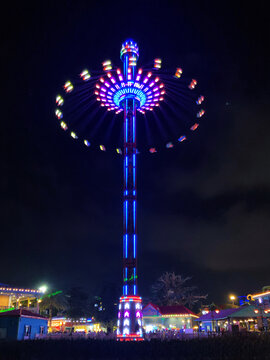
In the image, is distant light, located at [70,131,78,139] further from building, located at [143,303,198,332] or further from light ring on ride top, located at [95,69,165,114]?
building, located at [143,303,198,332]

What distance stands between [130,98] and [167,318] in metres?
36.7

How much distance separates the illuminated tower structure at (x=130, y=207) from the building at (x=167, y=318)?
23225 mm

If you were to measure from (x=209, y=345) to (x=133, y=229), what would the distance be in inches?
845

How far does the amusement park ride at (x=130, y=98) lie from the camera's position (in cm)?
3819

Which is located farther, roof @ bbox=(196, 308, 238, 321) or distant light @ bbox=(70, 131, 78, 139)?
distant light @ bbox=(70, 131, 78, 139)

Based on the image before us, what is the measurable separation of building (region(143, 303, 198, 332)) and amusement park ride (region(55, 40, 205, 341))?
942 inches

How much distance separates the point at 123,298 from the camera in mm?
35125

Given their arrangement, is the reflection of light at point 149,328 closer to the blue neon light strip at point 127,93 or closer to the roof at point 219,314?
the roof at point 219,314

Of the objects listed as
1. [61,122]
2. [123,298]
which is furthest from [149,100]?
[123,298]

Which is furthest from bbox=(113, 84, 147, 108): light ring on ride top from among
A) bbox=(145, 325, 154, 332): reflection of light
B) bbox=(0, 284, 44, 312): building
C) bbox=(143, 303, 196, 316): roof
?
bbox=(145, 325, 154, 332): reflection of light

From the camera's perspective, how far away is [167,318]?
56469 millimetres

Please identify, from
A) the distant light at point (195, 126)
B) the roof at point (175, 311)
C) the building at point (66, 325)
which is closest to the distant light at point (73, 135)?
the distant light at point (195, 126)

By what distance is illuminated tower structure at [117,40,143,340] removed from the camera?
3397 centimetres

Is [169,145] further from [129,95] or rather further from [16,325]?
[16,325]
